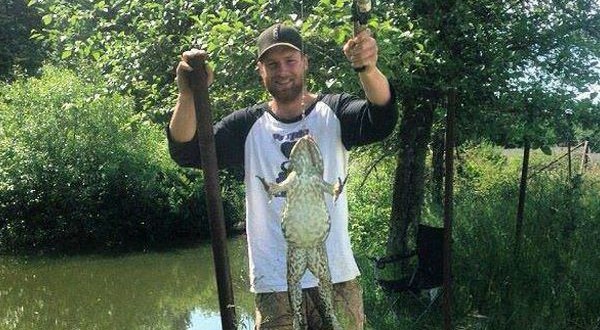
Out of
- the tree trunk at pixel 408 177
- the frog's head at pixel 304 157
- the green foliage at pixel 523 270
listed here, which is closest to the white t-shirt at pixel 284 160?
the frog's head at pixel 304 157

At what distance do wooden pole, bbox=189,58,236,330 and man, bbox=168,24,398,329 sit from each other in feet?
0.49

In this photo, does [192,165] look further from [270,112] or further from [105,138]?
[105,138]

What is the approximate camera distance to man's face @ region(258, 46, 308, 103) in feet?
8.18

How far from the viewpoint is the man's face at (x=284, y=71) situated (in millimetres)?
2492

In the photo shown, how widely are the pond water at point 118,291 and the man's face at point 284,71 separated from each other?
6441mm

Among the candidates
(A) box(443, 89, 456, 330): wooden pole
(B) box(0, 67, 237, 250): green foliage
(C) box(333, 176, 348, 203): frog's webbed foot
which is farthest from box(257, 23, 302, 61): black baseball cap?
(B) box(0, 67, 237, 250): green foliage

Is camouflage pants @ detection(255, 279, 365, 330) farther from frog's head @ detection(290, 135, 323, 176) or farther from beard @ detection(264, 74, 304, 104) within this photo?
beard @ detection(264, 74, 304, 104)

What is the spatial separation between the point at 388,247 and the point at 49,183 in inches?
429

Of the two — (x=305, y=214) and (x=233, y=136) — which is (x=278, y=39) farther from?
(x=305, y=214)

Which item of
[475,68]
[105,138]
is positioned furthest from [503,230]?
[105,138]

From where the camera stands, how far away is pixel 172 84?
6102mm

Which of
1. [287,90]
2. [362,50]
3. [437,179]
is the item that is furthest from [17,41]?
[362,50]

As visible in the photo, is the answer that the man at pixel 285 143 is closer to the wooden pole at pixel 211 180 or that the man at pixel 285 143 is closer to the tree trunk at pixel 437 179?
the wooden pole at pixel 211 180

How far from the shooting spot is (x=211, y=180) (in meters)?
2.29
